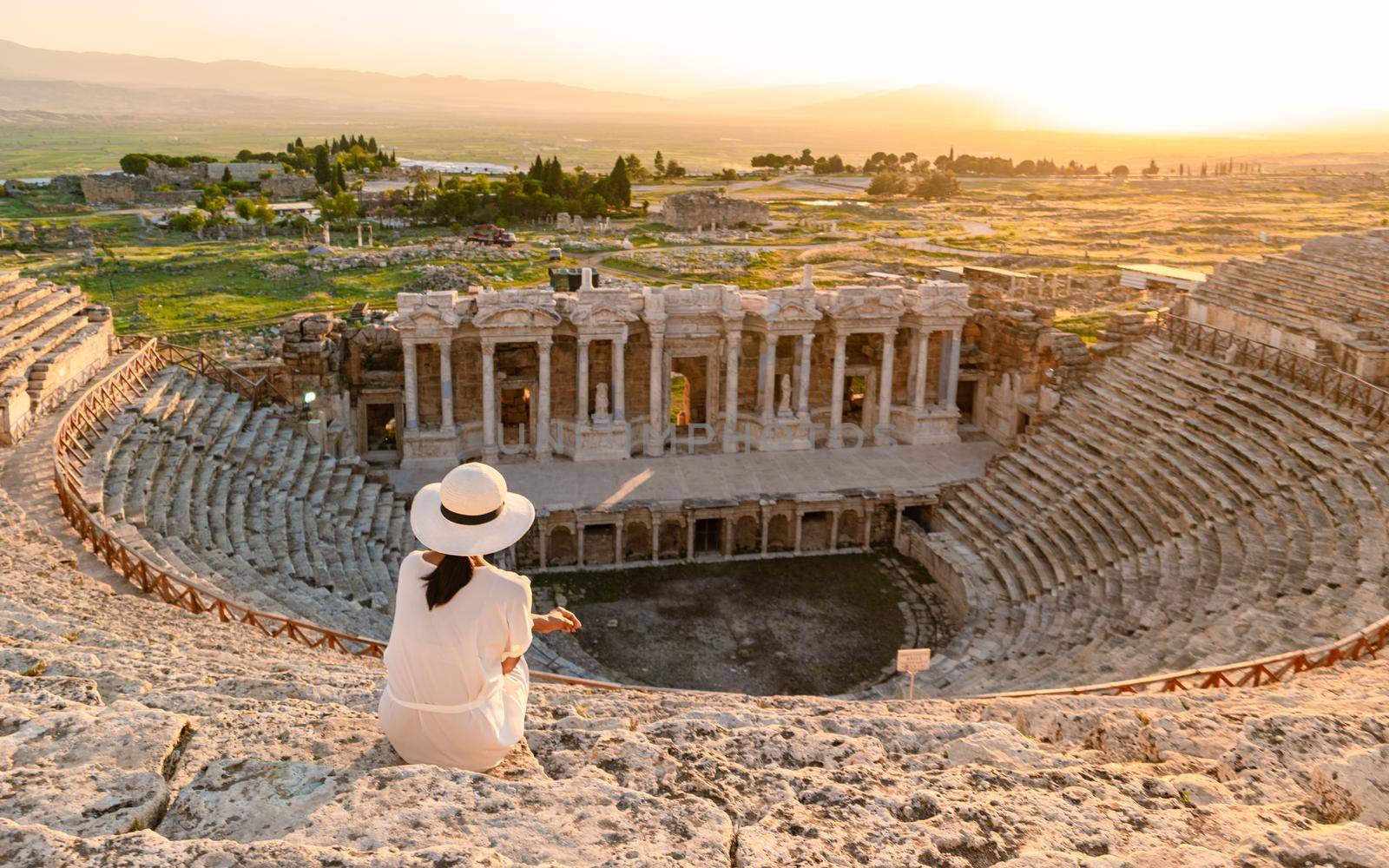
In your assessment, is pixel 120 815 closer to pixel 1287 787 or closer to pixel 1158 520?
pixel 1287 787

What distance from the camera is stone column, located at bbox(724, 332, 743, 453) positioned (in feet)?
95.5

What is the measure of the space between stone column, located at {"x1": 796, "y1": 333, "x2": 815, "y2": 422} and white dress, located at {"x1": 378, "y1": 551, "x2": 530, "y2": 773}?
76.7ft

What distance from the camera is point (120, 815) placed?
5.25 m

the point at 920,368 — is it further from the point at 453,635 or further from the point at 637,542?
the point at 453,635

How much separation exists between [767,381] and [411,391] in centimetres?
912

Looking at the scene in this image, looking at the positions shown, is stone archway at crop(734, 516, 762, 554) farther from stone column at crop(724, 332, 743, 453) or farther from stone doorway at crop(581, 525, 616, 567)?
stone column at crop(724, 332, 743, 453)

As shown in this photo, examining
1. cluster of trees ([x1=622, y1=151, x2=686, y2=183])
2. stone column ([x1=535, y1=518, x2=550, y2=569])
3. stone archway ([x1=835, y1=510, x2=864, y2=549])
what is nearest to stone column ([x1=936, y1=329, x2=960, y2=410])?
stone archway ([x1=835, y1=510, x2=864, y2=549])

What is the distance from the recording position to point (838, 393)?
2989cm

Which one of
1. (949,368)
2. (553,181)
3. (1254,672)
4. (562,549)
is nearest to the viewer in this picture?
(1254,672)

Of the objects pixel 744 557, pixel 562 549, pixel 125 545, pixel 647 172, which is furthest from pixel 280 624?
pixel 647 172

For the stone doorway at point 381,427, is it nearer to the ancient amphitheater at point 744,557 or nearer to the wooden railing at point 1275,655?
the ancient amphitheater at point 744,557

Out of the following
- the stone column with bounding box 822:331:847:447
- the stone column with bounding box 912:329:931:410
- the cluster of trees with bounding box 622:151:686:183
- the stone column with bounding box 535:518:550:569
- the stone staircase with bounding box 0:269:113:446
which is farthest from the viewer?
the cluster of trees with bounding box 622:151:686:183

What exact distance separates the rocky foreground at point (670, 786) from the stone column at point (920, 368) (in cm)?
2176

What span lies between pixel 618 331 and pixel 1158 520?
1340 centimetres
